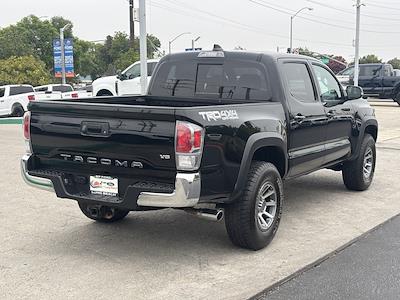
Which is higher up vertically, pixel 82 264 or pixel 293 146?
pixel 293 146

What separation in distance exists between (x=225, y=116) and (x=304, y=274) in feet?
4.85

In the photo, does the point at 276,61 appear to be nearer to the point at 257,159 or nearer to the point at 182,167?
the point at 257,159

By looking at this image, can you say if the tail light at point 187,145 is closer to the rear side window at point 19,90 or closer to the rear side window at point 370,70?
the rear side window at point 19,90

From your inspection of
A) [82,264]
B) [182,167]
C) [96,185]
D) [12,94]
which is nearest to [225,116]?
[182,167]

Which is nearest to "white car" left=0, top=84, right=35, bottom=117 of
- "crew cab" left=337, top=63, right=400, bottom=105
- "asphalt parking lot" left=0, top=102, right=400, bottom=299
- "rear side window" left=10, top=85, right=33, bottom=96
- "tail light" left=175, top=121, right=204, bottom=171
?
"rear side window" left=10, top=85, right=33, bottom=96

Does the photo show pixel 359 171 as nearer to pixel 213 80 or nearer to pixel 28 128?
pixel 213 80

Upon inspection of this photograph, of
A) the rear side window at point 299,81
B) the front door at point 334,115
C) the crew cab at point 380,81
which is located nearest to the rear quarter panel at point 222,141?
the rear side window at point 299,81

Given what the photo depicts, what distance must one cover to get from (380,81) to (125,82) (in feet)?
45.4

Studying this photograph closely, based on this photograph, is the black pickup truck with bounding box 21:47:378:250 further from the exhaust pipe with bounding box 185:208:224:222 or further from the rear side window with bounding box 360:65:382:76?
the rear side window with bounding box 360:65:382:76

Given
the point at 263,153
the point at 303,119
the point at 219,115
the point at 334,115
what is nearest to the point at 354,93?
the point at 334,115

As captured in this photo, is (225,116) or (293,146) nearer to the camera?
(225,116)

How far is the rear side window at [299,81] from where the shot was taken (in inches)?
226

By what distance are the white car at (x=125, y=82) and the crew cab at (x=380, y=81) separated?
1190cm

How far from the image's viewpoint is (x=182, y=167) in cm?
414
